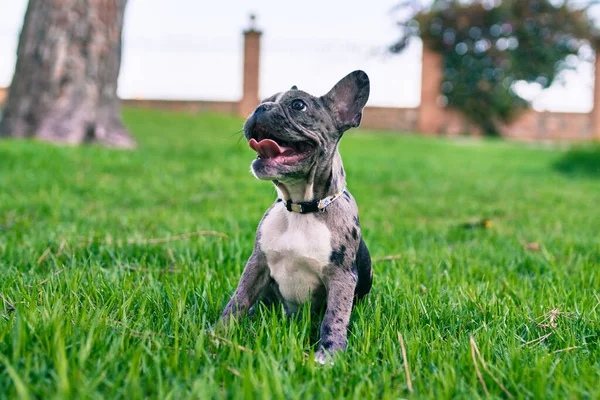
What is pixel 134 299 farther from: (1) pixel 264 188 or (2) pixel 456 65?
(2) pixel 456 65

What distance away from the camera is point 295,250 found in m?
2.02

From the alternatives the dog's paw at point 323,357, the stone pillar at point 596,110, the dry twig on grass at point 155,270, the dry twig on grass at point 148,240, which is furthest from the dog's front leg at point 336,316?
the stone pillar at point 596,110

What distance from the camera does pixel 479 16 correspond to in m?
23.7

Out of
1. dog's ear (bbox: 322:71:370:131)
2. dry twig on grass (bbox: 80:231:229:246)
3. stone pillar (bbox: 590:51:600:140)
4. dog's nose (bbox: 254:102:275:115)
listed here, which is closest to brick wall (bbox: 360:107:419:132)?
stone pillar (bbox: 590:51:600:140)

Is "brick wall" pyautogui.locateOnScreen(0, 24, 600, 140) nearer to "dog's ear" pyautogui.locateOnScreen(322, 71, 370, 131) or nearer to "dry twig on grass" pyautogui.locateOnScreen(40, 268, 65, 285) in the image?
"dry twig on grass" pyautogui.locateOnScreen(40, 268, 65, 285)

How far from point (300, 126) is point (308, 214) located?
328mm

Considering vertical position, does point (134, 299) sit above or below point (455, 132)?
below

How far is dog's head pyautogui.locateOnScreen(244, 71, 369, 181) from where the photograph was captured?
190 cm

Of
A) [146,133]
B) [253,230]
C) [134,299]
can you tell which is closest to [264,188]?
[253,230]

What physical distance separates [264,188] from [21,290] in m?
3.97

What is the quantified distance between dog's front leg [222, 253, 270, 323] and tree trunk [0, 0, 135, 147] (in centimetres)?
709

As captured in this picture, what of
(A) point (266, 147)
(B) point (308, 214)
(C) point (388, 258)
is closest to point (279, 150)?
(A) point (266, 147)

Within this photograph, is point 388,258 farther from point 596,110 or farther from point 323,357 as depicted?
point 596,110

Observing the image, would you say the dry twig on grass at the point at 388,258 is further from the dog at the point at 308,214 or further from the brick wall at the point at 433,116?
the brick wall at the point at 433,116
